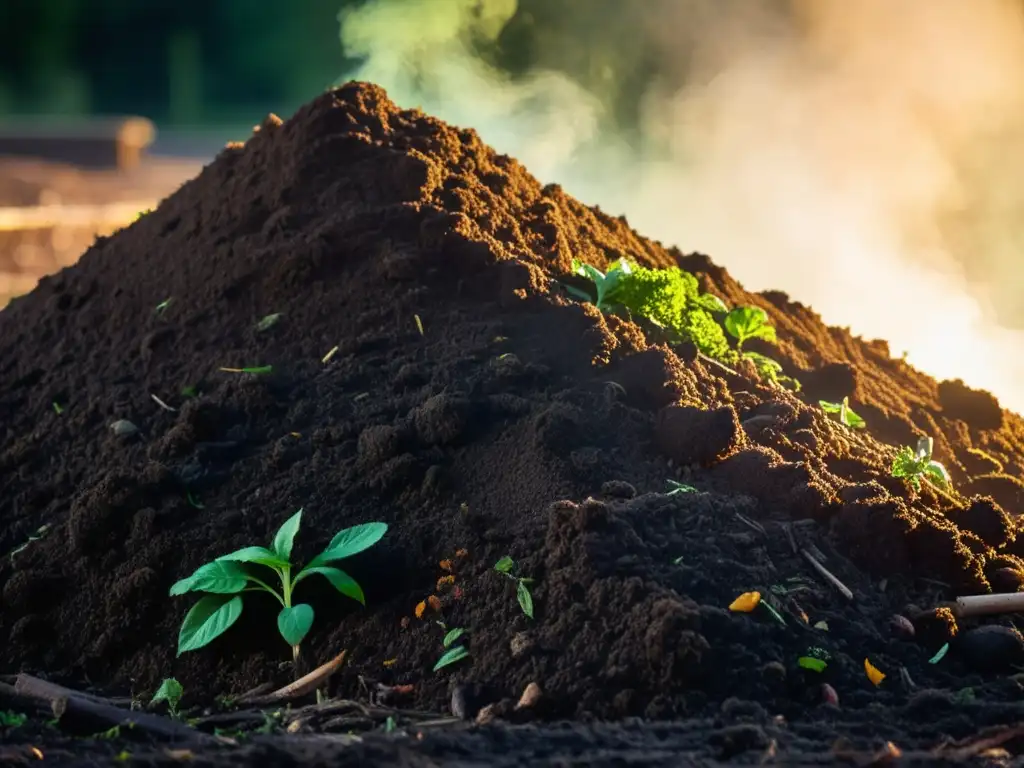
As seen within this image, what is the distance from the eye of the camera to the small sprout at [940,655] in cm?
266

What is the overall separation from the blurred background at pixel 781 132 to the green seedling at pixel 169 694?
485cm

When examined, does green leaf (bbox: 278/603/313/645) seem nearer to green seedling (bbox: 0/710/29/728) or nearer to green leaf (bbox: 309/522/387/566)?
green leaf (bbox: 309/522/387/566)

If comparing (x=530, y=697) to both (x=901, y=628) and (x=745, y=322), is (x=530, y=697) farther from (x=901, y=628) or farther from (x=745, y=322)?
(x=745, y=322)

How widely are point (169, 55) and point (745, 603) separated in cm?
1641

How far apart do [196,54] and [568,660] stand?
15986 millimetres

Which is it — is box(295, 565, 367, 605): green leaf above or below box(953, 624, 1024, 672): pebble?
above

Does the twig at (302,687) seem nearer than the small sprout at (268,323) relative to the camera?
Yes

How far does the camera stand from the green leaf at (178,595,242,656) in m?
2.83

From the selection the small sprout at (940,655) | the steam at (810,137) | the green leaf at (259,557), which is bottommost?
the small sprout at (940,655)

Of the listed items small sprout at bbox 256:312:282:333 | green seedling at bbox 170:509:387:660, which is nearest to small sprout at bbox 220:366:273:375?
small sprout at bbox 256:312:282:333

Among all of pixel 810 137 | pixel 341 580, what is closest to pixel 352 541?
pixel 341 580

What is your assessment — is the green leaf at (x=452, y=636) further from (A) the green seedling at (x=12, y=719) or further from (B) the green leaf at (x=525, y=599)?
(A) the green seedling at (x=12, y=719)

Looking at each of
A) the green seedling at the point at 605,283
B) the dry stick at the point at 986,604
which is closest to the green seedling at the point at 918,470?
the dry stick at the point at 986,604

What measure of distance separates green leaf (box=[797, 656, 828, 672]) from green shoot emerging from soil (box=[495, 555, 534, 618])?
0.59 m
